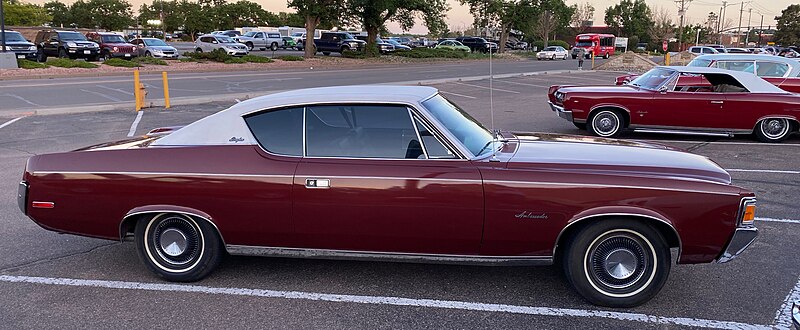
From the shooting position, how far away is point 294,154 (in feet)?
14.4

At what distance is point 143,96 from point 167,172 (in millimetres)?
12445

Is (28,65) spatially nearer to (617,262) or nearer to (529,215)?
(529,215)

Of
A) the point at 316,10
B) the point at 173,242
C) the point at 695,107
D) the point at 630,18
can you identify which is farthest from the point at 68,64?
the point at 630,18

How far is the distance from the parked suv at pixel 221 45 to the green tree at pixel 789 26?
78912 millimetres

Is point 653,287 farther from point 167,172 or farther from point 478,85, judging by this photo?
point 478,85

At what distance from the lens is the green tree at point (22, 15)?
80.4 meters

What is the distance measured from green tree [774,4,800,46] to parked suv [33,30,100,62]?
88506 millimetres

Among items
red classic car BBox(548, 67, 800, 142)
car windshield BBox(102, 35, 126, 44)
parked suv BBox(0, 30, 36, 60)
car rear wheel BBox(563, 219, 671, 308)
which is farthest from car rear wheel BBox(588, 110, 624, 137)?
car windshield BBox(102, 35, 126, 44)

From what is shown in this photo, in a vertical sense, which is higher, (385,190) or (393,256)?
(385,190)

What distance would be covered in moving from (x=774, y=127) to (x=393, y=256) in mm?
9302

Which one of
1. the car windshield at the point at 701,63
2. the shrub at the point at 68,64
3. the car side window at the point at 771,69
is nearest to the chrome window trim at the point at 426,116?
the car side window at the point at 771,69

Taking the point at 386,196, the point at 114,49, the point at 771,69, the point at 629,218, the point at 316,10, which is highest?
the point at 316,10

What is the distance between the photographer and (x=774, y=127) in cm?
1094

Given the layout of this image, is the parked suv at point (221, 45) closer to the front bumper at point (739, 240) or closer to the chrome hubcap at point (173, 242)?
the chrome hubcap at point (173, 242)
